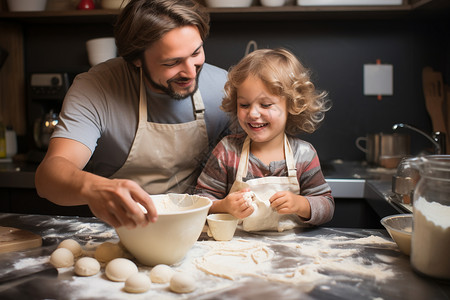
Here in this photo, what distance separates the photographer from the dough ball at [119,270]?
2.79 ft

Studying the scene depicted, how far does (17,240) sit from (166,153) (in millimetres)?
601

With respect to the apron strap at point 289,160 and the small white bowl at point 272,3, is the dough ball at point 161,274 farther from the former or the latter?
the small white bowl at point 272,3

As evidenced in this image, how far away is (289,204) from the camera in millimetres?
1163

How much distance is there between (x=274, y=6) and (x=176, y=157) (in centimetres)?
111

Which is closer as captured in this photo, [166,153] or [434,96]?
[166,153]

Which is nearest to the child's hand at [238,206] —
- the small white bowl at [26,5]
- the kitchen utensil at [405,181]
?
the kitchen utensil at [405,181]

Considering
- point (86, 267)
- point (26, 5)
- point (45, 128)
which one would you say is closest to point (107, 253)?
point (86, 267)

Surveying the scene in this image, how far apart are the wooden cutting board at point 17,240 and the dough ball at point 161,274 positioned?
0.38 m

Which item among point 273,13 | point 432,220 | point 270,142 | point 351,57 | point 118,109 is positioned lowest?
point 432,220

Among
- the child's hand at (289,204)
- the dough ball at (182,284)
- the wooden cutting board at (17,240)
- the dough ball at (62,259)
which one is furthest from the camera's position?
the child's hand at (289,204)

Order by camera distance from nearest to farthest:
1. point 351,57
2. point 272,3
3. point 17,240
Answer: point 17,240 < point 272,3 < point 351,57

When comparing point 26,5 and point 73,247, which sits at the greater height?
point 26,5

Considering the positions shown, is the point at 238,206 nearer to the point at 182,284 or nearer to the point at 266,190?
the point at 266,190

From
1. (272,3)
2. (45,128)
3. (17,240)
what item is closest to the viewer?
(17,240)
